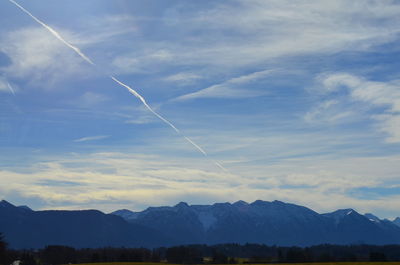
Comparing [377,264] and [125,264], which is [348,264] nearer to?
[377,264]

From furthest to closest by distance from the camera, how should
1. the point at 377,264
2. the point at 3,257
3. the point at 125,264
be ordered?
the point at 3,257 < the point at 125,264 < the point at 377,264

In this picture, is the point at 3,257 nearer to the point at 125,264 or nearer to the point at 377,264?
the point at 125,264

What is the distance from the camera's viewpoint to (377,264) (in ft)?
450

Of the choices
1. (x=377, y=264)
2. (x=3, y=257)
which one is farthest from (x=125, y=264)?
(x=377, y=264)

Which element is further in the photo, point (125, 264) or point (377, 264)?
point (125, 264)

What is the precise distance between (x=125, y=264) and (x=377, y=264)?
72.6m

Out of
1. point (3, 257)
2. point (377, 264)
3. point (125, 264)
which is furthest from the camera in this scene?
point (3, 257)

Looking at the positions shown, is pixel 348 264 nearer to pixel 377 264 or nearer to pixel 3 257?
pixel 377 264

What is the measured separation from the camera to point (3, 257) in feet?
616

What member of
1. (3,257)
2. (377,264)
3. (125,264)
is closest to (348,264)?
(377,264)

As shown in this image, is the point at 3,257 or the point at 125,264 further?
the point at 3,257

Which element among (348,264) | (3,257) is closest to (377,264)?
(348,264)

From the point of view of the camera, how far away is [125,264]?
161 meters

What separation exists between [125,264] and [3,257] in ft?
178
